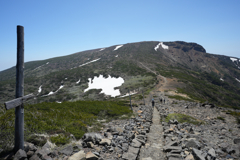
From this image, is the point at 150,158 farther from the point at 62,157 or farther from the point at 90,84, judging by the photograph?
the point at 90,84

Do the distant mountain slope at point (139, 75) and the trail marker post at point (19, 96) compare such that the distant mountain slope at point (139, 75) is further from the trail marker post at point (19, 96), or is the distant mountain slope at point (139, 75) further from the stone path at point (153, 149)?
the trail marker post at point (19, 96)

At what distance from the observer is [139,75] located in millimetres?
64938

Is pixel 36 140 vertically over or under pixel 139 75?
under

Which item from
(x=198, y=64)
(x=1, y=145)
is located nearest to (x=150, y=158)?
(x=1, y=145)

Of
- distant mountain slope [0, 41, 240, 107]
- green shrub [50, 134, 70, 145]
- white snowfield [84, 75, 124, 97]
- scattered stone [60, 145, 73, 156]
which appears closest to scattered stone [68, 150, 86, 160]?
scattered stone [60, 145, 73, 156]

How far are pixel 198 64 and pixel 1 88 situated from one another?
14844 cm

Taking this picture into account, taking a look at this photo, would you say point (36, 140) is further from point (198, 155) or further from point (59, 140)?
point (198, 155)

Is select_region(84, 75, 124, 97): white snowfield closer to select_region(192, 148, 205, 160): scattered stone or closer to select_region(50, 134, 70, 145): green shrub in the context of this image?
select_region(50, 134, 70, 145): green shrub

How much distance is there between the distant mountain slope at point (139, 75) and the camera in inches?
1869

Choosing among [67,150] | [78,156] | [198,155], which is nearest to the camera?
[78,156]

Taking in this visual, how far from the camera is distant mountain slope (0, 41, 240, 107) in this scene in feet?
156

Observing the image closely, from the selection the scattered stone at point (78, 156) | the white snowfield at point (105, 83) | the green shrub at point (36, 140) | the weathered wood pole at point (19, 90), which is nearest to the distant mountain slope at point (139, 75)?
the white snowfield at point (105, 83)

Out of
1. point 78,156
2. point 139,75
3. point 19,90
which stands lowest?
point 78,156

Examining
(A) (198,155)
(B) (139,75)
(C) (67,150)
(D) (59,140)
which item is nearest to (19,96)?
(D) (59,140)
